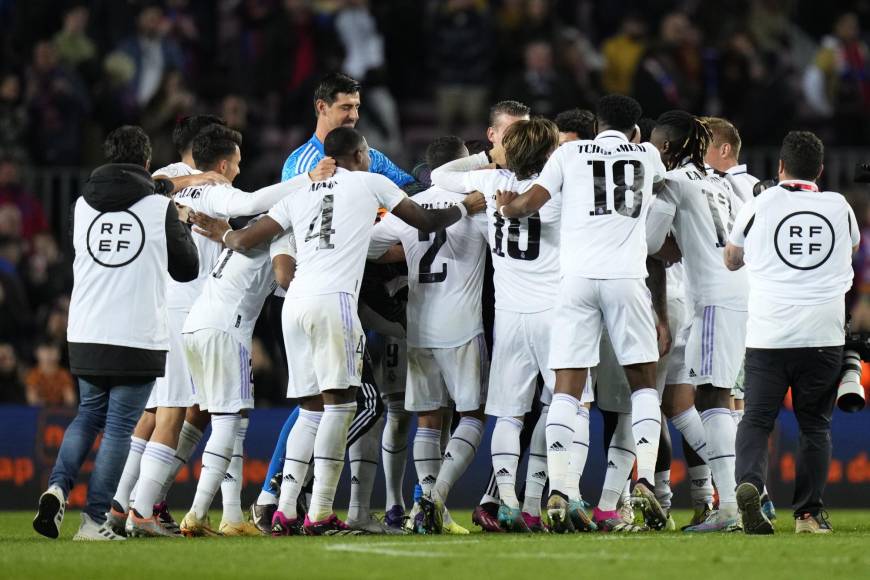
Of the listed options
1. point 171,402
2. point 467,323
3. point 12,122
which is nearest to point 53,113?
point 12,122

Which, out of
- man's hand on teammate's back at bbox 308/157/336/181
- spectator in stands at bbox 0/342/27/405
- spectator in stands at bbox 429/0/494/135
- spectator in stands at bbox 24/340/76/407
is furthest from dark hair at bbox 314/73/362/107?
spectator in stands at bbox 429/0/494/135

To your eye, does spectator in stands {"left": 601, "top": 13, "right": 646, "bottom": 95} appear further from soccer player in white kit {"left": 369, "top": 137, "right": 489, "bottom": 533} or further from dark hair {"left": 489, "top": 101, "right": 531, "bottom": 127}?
soccer player in white kit {"left": 369, "top": 137, "right": 489, "bottom": 533}

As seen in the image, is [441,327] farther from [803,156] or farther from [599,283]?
[803,156]

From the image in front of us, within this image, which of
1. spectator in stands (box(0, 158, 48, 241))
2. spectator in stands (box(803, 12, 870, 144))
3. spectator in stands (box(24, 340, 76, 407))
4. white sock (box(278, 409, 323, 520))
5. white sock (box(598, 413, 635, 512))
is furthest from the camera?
spectator in stands (box(803, 12, 870, 144))

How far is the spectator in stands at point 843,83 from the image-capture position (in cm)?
1866

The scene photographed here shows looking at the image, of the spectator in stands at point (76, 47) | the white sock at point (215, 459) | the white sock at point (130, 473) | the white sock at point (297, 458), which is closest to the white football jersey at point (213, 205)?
the white sock at point (130, 473)

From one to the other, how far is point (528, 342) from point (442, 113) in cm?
886

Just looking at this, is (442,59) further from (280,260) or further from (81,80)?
(280,260)

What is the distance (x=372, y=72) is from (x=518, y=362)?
28.6ft

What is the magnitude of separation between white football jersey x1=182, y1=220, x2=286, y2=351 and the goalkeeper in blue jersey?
72 cm

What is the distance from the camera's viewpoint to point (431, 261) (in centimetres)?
1059

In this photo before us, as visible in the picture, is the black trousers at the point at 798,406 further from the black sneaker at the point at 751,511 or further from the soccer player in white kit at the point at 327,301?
the soccer player in white kit at the point at 327,301

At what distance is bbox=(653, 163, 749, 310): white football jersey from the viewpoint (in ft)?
34.5

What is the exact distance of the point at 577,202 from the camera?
32.5 feet
